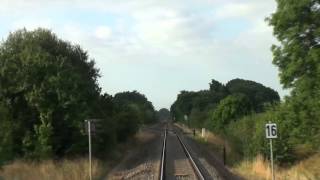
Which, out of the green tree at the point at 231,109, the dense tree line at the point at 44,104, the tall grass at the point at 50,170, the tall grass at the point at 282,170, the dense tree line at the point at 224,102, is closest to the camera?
the tall grass at the point at 282,170

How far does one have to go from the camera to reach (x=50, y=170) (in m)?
31.6

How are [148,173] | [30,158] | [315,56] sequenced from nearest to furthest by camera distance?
1. [315,56]
2. [148,173]
3. [30,158]

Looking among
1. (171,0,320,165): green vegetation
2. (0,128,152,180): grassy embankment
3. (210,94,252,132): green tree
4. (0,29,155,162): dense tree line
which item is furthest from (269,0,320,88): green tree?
(210,94,252,132): green tree

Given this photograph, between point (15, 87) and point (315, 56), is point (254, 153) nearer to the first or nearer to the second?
point (315, 56)

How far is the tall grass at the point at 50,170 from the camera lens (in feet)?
96.7

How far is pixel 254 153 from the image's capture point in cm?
3738

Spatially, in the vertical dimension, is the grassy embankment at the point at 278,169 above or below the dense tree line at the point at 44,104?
below

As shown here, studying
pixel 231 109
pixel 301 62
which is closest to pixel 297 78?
pixel 301 62

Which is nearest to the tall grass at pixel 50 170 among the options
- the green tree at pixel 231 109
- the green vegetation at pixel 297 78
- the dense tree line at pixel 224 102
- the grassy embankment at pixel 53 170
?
the grassy embankment at pixel 53 170

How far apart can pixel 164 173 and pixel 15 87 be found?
11.5 metres

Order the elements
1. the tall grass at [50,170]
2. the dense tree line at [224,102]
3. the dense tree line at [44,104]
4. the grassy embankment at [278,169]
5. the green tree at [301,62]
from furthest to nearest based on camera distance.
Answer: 1. the dense tree line at [224,102]
2. the dense tree line at [44,104]
3. the green tree at [301,62]
4. the tall grass at [50,170]
5. the grassy embankment at [278,169]

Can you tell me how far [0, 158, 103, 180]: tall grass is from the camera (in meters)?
29.5

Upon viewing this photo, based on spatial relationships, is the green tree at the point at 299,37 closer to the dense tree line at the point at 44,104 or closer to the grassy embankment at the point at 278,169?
the grassy embankment at the point at 278,169

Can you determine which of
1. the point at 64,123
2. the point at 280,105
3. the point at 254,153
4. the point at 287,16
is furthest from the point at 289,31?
the point at 64,123
